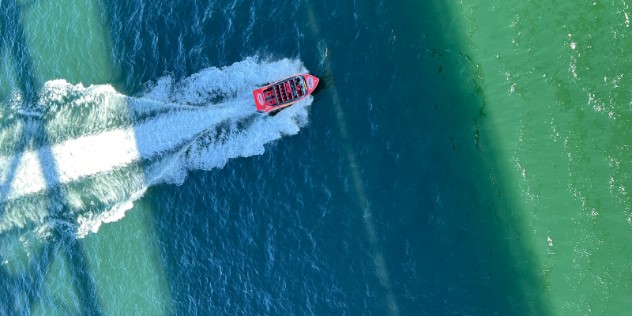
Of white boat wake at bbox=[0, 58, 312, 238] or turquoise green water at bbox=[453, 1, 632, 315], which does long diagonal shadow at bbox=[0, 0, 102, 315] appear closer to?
white boat wake at bbox=[0, 58, 312, 238]

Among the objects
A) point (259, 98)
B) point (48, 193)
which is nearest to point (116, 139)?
point (48, 193)

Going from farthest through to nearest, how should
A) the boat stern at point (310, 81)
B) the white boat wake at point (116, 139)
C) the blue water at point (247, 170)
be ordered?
the white boat wake at point (116, 139), the boat stern at point (310, 81), the blue water at point (247, 170)

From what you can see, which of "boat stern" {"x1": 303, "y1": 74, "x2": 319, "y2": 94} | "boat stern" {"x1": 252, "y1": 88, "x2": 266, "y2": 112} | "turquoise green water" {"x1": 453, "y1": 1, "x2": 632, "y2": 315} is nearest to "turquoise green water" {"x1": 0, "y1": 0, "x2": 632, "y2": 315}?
"turquoise green water" {"x1": 453, "y1": 1, "x2": 632, "y2": 315}

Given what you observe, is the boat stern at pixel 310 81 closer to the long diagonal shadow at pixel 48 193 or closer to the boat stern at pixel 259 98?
the boat stern at pixel 259 98

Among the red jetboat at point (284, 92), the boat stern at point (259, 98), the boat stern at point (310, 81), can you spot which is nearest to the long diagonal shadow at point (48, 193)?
the boat stern at point (259, 98)

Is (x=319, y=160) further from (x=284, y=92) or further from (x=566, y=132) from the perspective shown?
(x=566, y=132)

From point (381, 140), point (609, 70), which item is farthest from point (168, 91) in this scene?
point (609, 70)

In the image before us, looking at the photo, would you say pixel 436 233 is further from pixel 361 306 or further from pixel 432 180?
pixel 361 306
